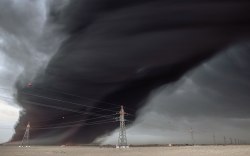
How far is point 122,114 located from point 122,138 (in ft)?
32.4

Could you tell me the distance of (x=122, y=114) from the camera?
117 meters

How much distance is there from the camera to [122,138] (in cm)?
11444

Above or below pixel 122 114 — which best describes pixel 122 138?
below
